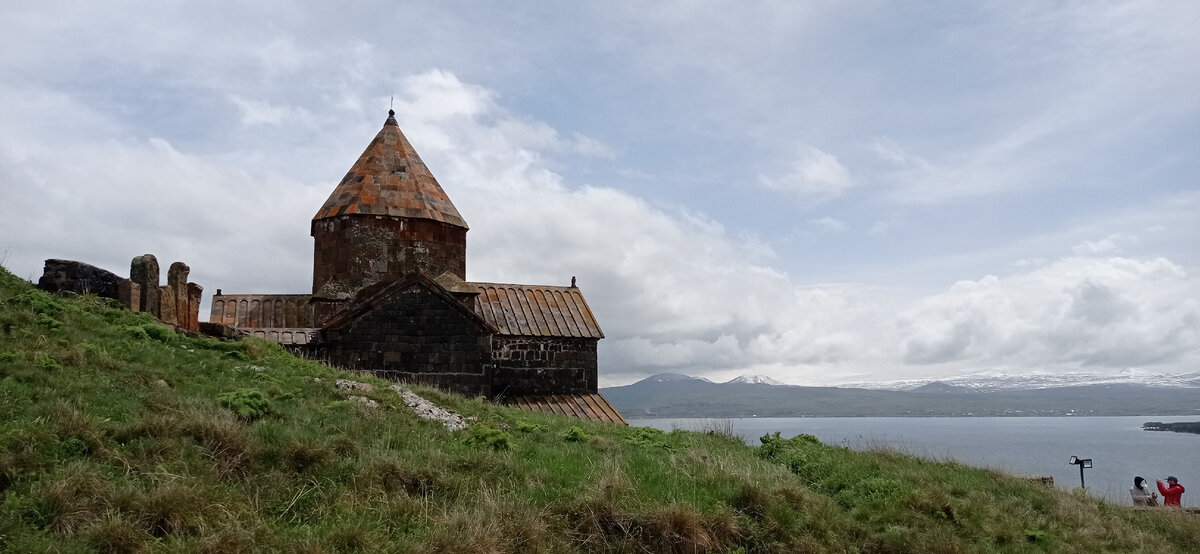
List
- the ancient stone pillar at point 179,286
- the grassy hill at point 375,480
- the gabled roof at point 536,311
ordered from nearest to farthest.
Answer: the grassy hill at point 375,480
the ancient stone pillar at point 179,286
the gabled roof at point 536,311

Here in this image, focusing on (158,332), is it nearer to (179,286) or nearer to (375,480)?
(179,286)

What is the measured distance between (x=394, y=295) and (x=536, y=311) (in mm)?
4656

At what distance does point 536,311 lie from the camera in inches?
774

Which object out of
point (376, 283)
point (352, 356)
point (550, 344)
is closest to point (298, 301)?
point (376, 283)

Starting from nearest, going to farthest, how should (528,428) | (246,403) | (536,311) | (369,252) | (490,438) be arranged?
(246,403)
(490,438)
(528,428)
(369,252)
(536,311)

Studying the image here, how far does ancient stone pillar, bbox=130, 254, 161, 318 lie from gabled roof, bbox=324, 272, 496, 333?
4.16 metres

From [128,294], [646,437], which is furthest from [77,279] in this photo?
[646,437]

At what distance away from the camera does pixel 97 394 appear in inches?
291

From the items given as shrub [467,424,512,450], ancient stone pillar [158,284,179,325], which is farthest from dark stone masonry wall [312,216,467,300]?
shrub [467,424,512,450]

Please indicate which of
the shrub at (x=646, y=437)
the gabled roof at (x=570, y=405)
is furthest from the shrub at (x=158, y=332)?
the gabled roof at (x=570, y=405)

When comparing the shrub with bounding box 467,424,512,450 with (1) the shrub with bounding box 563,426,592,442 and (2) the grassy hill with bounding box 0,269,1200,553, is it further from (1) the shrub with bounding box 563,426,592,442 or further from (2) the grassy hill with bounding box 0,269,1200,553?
(1) the shrub with bounding box 563,426,592,442

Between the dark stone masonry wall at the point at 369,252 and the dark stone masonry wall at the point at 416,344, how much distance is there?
1718 mm

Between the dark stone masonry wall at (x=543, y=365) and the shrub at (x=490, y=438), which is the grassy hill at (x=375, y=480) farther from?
the dark stone masonry wall at (x=543, y=365)

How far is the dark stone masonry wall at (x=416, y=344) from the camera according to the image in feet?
51.0
